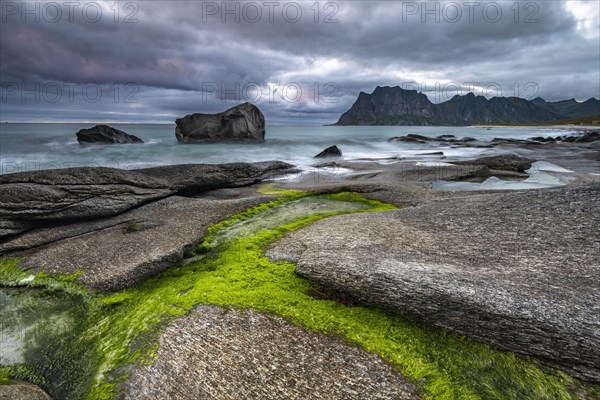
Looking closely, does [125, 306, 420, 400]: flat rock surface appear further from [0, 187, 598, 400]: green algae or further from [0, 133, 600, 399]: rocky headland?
[0, 187, 598, 400]: green algae

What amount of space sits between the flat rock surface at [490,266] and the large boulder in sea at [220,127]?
94.7 meters

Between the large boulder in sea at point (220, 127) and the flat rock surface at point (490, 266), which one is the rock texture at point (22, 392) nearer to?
the flat rock surface at point (490, 266)

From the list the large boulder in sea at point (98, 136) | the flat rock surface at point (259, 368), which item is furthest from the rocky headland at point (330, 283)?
the large boulder in sea at point (98, 136)

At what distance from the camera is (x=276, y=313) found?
26.0 ft

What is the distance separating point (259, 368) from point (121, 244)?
8.37 metres

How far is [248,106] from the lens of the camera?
10938cm

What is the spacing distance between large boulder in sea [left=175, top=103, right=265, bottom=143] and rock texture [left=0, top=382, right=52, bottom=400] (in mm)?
100142

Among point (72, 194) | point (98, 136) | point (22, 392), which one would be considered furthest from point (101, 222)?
point (98, 136)

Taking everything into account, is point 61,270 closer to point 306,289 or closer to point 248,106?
point 306,289

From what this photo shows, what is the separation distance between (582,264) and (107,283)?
43.1ft

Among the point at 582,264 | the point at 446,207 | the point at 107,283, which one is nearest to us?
the point at 582,264

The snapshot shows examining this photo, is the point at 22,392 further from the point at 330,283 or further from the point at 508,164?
the point at 508,164

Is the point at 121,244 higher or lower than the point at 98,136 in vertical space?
lower

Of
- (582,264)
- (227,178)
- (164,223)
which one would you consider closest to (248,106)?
(227,178)
